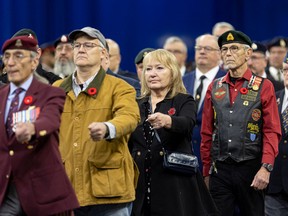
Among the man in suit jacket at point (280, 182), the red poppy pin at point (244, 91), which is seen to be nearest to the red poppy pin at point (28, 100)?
the red poppy pin at point (244, 91)

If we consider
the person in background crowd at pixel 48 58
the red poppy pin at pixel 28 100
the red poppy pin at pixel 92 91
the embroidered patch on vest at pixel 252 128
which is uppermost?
the red poppy pin at pixel 28 100

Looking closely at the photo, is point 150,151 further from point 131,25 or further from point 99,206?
point 131,25

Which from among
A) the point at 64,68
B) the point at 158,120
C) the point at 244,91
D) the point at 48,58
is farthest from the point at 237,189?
the point at 48,58

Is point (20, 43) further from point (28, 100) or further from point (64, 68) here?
point (64, 68)

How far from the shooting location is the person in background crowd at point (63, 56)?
972cm

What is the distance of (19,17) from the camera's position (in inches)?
512

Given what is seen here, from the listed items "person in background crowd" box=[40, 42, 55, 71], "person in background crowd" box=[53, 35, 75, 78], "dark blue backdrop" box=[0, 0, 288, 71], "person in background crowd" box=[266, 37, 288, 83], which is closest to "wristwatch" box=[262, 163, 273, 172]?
"person in background crowd" box=[53, 35, 75, 78]

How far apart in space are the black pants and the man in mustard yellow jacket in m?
1.41

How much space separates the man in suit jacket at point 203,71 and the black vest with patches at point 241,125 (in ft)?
4.26

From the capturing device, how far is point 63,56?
384 inches

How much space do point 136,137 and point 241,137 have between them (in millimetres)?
924

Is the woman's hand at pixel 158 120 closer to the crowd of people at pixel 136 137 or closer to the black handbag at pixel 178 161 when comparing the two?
the crowd of people at pixel 136 137

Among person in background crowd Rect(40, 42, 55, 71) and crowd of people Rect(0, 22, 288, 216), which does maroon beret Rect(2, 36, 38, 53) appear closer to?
crowd of people Rect(0, 22, 288, 216)

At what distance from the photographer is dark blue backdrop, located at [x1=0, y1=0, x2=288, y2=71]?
13047 mm
